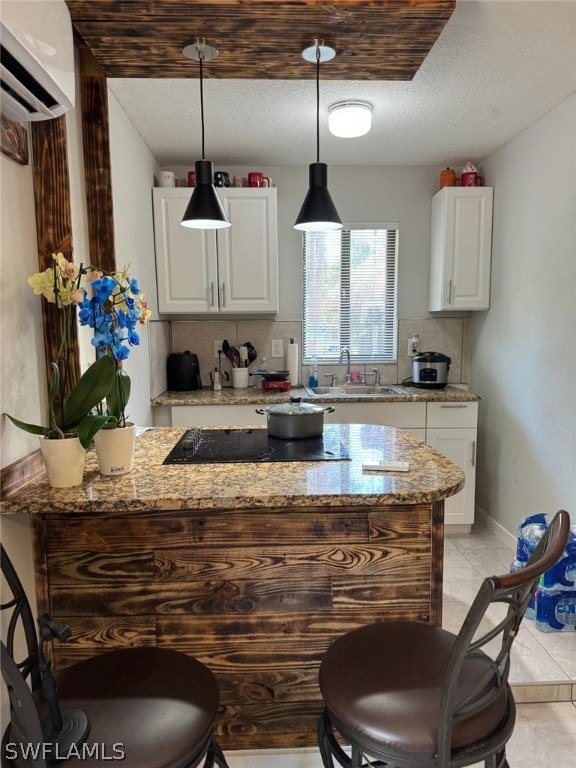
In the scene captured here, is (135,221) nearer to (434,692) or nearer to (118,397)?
(118,397)

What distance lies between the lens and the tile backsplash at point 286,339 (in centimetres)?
343

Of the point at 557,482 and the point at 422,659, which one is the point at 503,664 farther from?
the point at 557,482

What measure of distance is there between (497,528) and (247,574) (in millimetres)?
2324

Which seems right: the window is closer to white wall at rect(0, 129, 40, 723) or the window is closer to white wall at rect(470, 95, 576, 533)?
white wall at rect(470, 95, 576, 533)

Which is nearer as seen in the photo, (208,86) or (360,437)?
(360,437)

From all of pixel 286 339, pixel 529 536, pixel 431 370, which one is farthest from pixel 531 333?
pixel 286 339

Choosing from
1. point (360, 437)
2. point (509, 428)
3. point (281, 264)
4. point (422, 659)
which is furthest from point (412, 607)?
point (281, 264)

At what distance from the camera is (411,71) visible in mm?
1840

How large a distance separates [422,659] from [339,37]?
1.95 meters

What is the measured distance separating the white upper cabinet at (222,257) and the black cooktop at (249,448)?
4.60 feet

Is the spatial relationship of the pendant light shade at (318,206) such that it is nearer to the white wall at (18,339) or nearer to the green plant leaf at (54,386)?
the white wall at (18,339)
